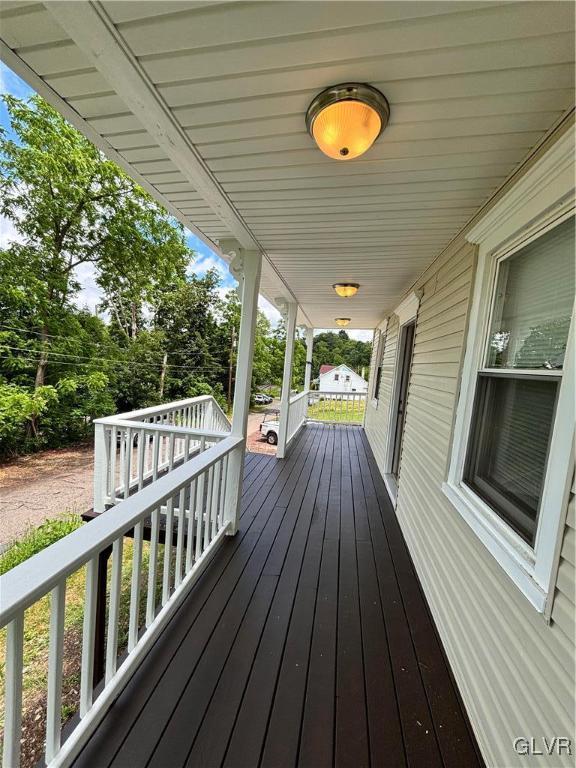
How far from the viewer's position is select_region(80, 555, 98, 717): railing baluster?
1.13 m

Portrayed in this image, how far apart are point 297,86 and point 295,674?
248 cm

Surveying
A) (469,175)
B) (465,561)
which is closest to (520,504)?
(465,561)

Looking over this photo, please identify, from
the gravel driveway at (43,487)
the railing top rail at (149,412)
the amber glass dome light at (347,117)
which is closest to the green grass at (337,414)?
the gravel driveway at (43,487)

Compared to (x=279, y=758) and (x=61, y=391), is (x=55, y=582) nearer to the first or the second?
(x=279, y=758)

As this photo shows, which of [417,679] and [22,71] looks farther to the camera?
[417,679]

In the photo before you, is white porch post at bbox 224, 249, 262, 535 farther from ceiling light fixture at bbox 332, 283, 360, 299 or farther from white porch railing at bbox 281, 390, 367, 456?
white porch railing at bbox 281, 390, 367, 456

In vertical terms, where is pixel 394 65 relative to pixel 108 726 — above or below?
above

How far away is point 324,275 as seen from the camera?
11.7 feet

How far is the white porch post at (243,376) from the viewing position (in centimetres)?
262

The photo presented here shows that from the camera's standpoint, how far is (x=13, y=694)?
826 millimetres

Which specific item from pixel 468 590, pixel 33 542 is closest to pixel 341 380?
pixel 33 542

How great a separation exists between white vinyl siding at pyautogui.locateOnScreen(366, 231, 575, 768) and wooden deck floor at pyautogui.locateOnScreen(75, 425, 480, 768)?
175 mm


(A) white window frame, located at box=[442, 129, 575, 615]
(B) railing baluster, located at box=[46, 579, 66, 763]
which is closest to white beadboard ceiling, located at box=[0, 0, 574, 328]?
(A) white window frame, located at box=[442, 129, 575, 615]

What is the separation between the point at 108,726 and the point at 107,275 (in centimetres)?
1125
